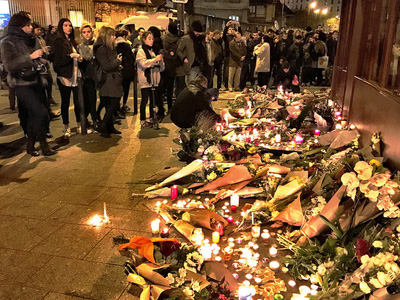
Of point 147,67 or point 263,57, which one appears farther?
point 263,57

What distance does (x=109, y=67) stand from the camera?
688cm

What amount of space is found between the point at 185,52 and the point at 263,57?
4523 millimetres

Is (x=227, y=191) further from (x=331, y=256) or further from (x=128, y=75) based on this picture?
(x=128, y=75)

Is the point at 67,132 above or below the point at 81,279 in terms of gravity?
above

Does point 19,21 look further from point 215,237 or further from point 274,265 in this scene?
point 274,265

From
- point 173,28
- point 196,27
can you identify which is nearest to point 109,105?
point 173,28

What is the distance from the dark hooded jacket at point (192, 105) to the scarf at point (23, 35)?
2.40m

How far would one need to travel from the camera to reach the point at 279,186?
14.0 feet

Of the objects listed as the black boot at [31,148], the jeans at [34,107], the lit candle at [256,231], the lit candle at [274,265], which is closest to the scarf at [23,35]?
the jeans at [34,107]

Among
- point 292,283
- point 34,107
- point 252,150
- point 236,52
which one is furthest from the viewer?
point 236,52

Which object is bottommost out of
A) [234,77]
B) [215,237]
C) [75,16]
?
[215,237]

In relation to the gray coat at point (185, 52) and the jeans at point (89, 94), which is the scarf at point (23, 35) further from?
the gray coat at point (185, 52)

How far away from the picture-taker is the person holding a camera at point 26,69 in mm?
5500

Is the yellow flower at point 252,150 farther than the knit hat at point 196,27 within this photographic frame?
No
